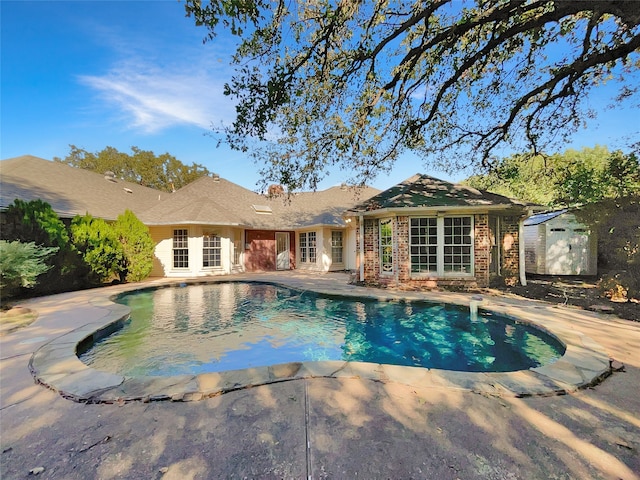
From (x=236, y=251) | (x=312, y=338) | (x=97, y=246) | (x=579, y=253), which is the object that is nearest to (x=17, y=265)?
(x=97, y=246)

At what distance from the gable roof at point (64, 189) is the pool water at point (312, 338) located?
254 inches

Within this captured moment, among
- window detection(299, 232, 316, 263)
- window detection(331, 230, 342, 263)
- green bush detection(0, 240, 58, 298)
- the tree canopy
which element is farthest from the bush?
green bush detection(0, 240, 58, 298)

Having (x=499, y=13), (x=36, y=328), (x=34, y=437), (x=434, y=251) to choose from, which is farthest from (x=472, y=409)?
(x=434, y=251)

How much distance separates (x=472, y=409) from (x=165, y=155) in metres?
34.5

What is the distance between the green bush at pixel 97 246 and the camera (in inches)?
401

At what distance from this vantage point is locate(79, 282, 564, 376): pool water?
4633mm

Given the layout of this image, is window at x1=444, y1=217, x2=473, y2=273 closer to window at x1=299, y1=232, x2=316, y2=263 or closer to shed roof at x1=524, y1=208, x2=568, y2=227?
shed roof at x1=524, y1=208, x2=568, y2=227

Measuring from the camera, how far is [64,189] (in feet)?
42.9

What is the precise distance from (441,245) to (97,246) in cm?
1185

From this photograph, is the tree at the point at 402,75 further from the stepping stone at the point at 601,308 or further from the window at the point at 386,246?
the stepping stone at the point at 601,308

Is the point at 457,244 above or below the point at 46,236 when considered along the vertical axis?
below

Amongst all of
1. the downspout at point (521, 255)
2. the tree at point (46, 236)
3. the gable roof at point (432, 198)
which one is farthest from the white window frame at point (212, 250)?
the downspout at point (521, 255)

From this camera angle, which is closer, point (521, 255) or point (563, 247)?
point (521, 255)

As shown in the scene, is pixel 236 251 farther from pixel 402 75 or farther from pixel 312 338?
pixel 402 75
